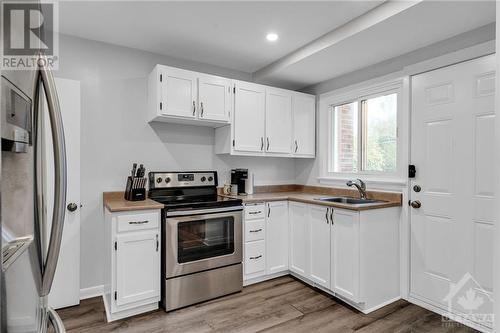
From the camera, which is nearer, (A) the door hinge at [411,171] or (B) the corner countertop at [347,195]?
(B) the corner countertop at [347,195]

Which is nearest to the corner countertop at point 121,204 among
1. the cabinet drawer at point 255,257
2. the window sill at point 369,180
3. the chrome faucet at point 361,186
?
the cabinet drawer at point 255,257

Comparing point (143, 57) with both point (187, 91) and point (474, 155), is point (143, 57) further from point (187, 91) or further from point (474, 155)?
point (474, 155)

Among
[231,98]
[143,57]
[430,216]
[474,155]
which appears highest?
[143,57]

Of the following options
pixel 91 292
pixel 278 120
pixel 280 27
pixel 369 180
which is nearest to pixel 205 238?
pixel 91 292

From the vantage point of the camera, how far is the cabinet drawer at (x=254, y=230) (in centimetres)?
301

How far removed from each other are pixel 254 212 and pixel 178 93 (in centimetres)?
148

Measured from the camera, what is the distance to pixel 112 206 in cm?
234

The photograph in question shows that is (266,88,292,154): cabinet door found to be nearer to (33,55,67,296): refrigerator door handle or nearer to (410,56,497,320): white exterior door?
(410,56,497,320): white exterior door

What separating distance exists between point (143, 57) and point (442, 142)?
3.08 meters

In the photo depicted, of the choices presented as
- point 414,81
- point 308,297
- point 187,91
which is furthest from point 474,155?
point 187,91

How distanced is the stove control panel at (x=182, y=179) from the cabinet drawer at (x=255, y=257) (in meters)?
0.85

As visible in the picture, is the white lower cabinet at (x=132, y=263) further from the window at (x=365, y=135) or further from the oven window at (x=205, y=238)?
the window at (x=365, y=135)

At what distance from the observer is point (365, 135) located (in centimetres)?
334

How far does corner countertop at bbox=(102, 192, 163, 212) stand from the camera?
229 cm
